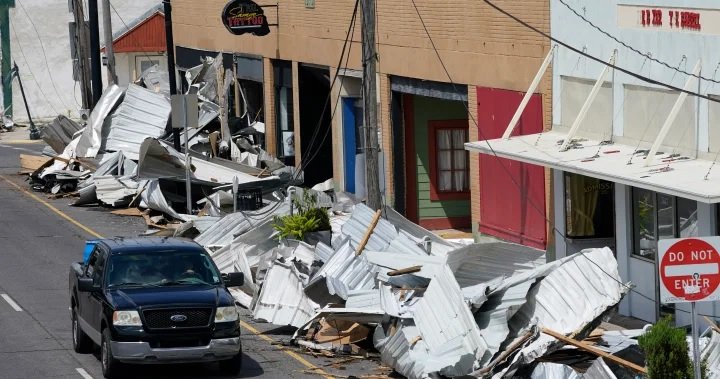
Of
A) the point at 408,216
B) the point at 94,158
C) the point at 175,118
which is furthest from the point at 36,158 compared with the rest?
the point at 408,216

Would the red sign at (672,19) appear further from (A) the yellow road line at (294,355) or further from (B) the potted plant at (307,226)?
(B) the potted plant at (307,226)

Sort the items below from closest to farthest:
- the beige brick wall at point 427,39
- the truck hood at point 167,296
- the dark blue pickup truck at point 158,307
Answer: the dark blue pickup truck at point 158,307, the truck hood at point 167,296, the beige brick wall at point 427,39

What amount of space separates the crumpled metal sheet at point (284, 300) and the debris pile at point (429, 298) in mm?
21

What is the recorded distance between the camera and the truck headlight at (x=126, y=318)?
57.6ft

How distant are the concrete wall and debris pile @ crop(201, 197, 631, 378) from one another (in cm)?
4047

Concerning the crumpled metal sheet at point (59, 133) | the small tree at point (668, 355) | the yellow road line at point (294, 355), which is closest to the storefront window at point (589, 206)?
the yellow road line at point (294, 355)

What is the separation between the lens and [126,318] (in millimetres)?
17594

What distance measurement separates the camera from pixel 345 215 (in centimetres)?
3070

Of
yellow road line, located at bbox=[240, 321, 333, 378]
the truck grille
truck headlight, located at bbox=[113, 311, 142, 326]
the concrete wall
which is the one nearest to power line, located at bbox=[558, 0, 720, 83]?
yellow road line, located at bbox=[240, 321, 333, 378]

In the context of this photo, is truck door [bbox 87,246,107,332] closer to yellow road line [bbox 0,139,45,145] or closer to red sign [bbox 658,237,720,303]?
red sign [bbox 658,237,720,303]

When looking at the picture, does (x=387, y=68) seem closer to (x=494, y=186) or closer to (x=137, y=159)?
(x=494, y=186)

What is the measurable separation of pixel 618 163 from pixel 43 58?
46.2 meters

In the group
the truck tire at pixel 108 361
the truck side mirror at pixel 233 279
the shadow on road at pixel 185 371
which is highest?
the truck side mirror at pixel 233 279

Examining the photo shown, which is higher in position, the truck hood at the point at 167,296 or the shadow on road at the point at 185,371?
the truck hood at the point at 167,296
